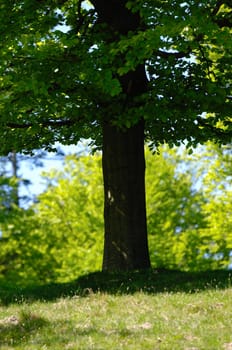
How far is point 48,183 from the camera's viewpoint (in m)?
38.2

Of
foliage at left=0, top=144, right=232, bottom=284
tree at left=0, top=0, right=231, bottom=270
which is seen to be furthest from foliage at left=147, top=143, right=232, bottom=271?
tree at left=0, top=0, right=231, bottom=270

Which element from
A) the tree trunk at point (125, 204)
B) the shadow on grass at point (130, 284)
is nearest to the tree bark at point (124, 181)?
the tree trunk at point (125, 204)

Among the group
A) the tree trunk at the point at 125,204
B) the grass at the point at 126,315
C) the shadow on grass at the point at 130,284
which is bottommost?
the grass at the point at 126,315

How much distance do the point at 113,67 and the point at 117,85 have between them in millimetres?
954

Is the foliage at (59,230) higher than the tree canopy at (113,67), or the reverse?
the tree canopy at (113,67)

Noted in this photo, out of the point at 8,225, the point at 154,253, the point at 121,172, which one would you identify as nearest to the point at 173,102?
the point at 121,172

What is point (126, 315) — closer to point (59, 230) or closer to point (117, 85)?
point (117, 85)

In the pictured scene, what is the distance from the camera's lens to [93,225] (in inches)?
1277

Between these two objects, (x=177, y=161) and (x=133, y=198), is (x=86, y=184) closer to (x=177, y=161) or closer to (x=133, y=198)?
(x=177, y=161)

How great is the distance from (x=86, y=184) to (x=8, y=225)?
5254mm

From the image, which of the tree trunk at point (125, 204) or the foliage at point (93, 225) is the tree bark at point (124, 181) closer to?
the tree trunk at point (125, 204)

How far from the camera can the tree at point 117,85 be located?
45.3ft

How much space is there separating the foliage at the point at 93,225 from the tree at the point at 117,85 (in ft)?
44.4

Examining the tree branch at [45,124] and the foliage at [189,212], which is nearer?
the tree branch at [45,124]
